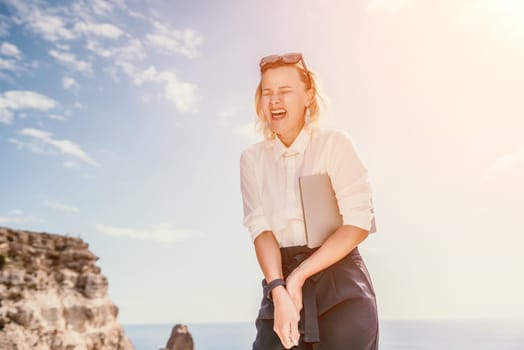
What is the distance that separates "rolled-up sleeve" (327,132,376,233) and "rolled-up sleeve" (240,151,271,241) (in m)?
0.39

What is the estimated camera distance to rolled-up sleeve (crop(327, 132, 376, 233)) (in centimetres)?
204

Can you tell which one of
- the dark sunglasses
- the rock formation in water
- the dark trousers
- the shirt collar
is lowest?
the rock formation in water

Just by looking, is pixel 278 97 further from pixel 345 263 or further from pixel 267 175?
pixel 345 263

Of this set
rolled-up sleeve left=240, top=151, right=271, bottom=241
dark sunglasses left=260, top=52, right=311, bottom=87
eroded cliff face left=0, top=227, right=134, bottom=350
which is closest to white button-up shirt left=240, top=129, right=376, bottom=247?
rolled-up sleeve left=240, top=151, right=271, bottom=241

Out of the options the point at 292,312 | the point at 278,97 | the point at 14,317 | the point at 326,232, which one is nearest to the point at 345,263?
the point at 326,232

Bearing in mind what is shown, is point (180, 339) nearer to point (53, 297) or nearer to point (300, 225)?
point (53, 297)

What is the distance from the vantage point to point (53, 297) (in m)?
27.9

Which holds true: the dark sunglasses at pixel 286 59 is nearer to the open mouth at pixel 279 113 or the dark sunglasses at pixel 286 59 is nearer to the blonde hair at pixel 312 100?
the blonde hair at pixel 312 100

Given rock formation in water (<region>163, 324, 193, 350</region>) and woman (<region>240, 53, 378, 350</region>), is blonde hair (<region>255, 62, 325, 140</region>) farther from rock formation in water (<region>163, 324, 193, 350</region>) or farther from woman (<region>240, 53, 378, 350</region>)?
rock formation in water (<region>163, 324, 193, 350</region>)

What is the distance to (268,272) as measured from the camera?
2066 mm

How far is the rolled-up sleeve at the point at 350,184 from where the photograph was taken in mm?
2039

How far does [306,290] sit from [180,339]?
35204mm

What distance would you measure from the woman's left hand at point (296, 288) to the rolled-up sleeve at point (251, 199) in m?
0.33

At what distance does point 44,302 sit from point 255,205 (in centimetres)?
2914
